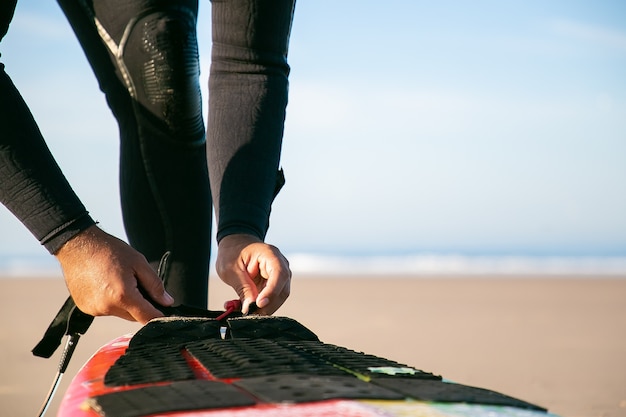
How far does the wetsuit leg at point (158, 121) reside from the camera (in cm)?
191

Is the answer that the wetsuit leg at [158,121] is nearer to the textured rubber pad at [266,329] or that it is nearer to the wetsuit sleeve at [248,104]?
the wetsuit sleeve at [248,104]

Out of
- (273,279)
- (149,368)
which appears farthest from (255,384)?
(273,279)

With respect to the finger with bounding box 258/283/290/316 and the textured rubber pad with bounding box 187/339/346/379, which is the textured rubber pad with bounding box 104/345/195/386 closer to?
the textured rubber pad with bounding box 187/339/346/379

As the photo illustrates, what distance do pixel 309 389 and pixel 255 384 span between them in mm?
70

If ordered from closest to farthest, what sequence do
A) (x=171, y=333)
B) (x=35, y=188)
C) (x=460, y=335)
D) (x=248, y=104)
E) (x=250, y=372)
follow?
(x=250, y=372) → (x=171, y=333) → (x=35, y=188) → (x=248, y=104) → (x=460, y=335)

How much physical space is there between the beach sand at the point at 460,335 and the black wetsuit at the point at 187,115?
3.92 ft

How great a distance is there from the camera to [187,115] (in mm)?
1959

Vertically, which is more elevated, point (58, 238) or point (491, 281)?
point (491, 281)

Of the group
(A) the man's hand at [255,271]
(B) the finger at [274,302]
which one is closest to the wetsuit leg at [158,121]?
(A) the man's hand at [255,271]

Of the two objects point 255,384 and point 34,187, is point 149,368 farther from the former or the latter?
point 34,187

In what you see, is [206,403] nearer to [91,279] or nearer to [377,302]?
[91,279]

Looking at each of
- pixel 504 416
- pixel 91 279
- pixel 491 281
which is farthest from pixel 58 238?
pixel 491 281

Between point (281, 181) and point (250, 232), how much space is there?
248mm

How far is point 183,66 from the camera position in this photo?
1906 mm
